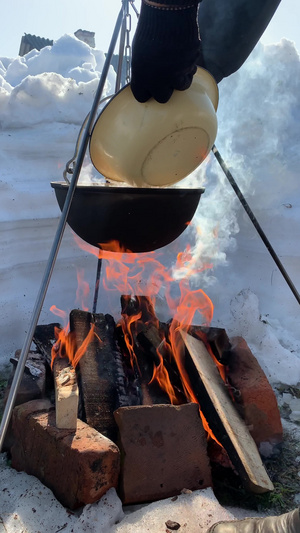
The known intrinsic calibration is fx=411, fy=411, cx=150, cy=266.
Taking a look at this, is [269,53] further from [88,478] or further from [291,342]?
[88,478]

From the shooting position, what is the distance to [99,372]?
2291mm

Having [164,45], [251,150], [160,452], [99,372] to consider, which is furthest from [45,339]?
[251,150]

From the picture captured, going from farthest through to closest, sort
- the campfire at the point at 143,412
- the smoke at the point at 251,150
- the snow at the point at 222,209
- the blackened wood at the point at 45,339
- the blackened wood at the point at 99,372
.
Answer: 1. the smoke at the point at 251,150
2. the snow at the point at 222,209
3. the blackened wood at the point at 45,339
4. the blackened wood at the point at 99,372
5. the campfire at the point at 143,412

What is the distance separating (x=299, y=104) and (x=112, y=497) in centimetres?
416

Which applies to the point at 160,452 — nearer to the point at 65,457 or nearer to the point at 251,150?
the point at 65,457

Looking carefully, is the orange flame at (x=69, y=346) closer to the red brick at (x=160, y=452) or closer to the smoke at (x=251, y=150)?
the red brick at (x=160, y=452)

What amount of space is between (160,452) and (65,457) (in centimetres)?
41

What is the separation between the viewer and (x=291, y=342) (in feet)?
10.5

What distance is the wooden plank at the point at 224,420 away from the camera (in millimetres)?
1840

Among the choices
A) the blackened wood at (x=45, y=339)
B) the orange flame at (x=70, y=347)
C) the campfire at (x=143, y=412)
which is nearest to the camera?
the campfire at (x=143, y=412)

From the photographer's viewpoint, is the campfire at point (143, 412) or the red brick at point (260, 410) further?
the red brick at point (260, 410)

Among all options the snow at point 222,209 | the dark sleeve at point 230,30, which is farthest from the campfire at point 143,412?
the dark sleeve at point 230,30

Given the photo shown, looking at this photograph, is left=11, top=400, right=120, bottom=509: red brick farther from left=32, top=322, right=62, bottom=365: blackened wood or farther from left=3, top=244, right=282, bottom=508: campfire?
left=32, top=322, right=62, bottom=365: blackened wood

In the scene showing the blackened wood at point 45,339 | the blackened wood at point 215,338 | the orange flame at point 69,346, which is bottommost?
the blackened wood at point 45,339
